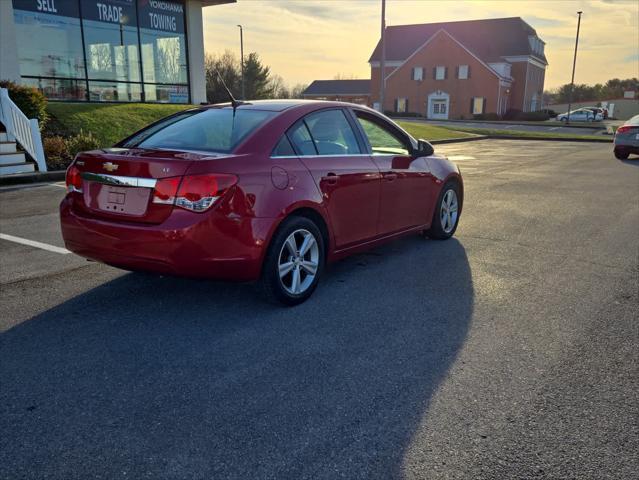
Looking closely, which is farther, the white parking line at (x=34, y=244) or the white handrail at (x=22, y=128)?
the white handrail at (x=22, y=128)

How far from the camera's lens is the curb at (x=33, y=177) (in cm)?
1120

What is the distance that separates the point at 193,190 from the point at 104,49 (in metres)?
17.9

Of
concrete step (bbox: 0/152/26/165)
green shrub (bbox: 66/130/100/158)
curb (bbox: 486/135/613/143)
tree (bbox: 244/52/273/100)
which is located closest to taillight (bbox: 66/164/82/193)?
concrete step (bbox: 0/152/26/165)

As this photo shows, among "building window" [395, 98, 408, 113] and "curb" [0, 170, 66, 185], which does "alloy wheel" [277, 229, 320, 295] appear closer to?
"curb" [0, 170, 66, 185]

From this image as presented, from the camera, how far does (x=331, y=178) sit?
474cm

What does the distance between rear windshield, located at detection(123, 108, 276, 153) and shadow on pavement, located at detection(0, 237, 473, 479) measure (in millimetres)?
1246

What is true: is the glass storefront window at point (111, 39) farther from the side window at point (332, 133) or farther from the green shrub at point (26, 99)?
the side window at point (332, 133)

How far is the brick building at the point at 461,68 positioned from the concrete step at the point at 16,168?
178ft

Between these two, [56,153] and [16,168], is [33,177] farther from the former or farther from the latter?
[56,153]

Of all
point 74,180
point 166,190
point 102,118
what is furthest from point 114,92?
point 166,190

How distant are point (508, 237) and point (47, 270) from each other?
5242 millimetres

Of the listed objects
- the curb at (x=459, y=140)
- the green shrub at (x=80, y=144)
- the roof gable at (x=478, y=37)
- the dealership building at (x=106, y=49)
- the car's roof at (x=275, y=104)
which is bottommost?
the curb at (x=459, y=140)

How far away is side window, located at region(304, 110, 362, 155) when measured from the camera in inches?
191

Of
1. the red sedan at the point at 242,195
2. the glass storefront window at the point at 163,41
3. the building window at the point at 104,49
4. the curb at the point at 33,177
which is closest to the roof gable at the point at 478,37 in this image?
the glass storefront window at the point at 163,41
